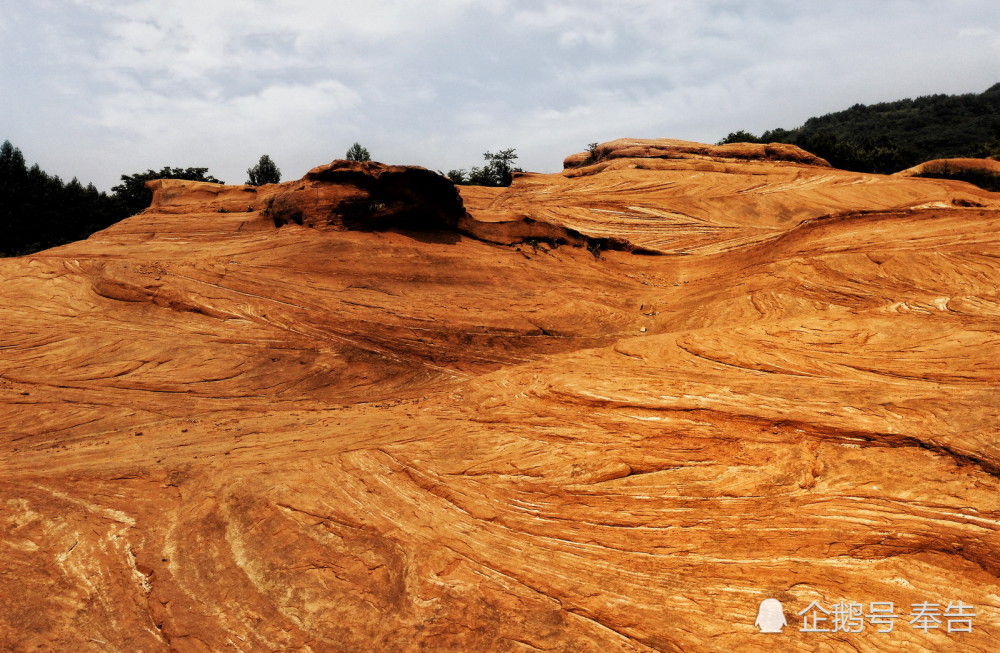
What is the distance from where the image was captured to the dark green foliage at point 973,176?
25.3m

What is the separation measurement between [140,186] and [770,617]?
4561 cm

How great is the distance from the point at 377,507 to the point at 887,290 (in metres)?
10.5

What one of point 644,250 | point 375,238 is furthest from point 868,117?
point 375,238

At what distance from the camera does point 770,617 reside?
5.29m

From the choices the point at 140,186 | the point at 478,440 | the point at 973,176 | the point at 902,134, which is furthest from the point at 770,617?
the point at 902,134

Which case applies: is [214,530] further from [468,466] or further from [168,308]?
[168,308]

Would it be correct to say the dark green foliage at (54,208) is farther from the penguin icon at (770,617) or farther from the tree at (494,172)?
the penguin icon at (770,617)

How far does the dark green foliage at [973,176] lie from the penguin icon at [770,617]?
2722 cm

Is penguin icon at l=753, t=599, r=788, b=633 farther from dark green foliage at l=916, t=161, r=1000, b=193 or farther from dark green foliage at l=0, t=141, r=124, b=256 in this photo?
dark green foliage at l=0, t=141, r=124, b=256

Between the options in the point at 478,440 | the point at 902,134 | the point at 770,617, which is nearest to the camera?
the point at 770,617

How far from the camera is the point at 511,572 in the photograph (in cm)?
602

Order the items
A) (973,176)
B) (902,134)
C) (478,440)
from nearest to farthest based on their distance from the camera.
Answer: (478,440), (973,176), (902,134)

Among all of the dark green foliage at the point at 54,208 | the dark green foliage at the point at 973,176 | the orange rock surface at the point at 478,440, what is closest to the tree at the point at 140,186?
the dark green foliage at the point at 54,208

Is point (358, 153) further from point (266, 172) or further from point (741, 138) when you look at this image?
point (741, 138)
